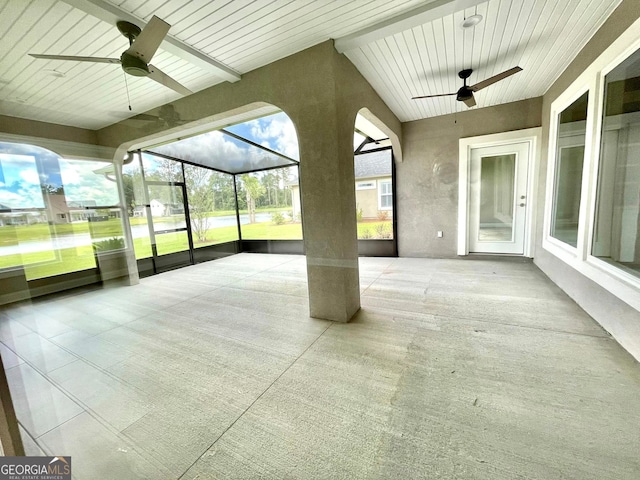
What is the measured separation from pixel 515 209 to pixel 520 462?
442cm

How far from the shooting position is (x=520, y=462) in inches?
45.2

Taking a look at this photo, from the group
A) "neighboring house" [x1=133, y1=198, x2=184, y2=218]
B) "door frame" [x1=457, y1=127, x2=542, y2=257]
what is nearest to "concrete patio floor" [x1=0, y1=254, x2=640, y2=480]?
"door frame" [x1=457, y1=127, x2=542, y2=257]

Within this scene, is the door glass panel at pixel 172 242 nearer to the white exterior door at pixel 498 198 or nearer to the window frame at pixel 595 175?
the white exterior door at pixel 498 198

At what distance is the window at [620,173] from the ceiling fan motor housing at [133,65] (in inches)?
149

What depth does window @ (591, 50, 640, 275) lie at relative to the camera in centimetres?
200

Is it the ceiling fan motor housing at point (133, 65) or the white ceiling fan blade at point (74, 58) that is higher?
the white ceiling fan blade at point (74, 58)

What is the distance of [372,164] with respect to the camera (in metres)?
5.39

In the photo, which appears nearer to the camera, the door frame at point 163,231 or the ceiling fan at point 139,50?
the ceiling fan at point 139,50

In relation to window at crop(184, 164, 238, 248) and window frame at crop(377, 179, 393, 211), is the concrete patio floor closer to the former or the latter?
window frame at crop(377, 179, 393, 211)

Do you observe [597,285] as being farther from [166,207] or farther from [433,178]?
[166,207]

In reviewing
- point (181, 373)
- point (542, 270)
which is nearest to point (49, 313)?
point (181, 373)

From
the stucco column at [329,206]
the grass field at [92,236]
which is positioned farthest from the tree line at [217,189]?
the stucco column at [329,206]

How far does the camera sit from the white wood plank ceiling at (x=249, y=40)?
1815 millimetres

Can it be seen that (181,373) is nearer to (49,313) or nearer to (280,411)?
(280,411)
